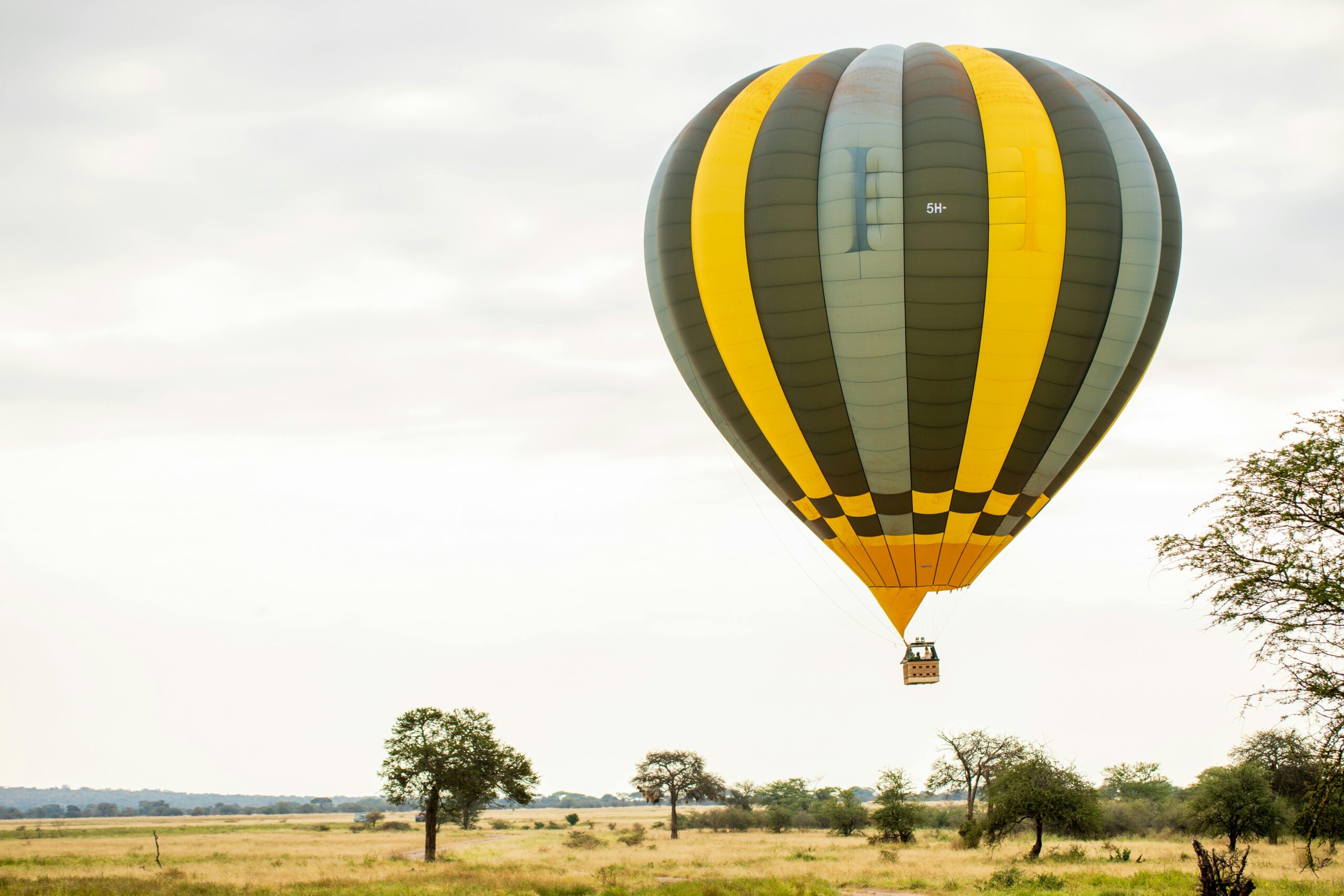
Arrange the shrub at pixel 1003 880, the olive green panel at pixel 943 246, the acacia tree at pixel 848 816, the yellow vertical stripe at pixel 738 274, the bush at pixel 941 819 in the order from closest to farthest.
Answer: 1. the olive green panel at pixel 943 246
2. the yellow vertical stripe at pixel 738 274
3. the shrub at pixel 1003 880
4. the acacia tree at pixel 848 816
5. the bush at pixel 941 819

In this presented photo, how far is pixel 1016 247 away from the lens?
21516mm

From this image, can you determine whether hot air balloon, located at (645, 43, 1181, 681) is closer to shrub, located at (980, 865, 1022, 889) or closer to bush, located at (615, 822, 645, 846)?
shrub, located at (980, 865, 1022, 889)

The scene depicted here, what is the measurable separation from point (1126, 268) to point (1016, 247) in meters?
2.71

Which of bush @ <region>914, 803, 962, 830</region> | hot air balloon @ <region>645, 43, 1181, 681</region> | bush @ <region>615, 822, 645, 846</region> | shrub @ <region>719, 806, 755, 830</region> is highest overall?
hot air balloon @ <region>645, 43, 1181, 681</region>

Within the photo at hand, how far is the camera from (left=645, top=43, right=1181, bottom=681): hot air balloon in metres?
21.7

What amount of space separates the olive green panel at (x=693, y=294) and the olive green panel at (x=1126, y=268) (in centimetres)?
644

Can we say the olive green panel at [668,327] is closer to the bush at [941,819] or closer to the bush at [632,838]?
the bush at [632,838]

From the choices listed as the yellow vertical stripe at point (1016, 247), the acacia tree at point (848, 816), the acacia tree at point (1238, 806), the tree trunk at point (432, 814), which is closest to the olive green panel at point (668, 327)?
the yellow vertical stripe at point (1016, 247)

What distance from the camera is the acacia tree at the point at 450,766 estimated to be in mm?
42000

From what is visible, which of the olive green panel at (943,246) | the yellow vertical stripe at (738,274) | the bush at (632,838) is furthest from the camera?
the bush at (632,838)

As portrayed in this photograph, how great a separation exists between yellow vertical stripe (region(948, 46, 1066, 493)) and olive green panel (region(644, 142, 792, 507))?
5.43 m

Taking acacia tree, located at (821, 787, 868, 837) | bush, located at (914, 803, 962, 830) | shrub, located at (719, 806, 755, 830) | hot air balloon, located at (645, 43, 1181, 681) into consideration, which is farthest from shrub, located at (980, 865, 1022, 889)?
shrub, located at (719, 806, 755, 830)

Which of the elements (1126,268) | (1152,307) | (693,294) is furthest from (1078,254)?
(693,294)

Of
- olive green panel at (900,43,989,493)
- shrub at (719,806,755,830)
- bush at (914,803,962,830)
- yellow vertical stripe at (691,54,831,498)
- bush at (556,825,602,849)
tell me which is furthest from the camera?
bush at (914,803,962,830)
